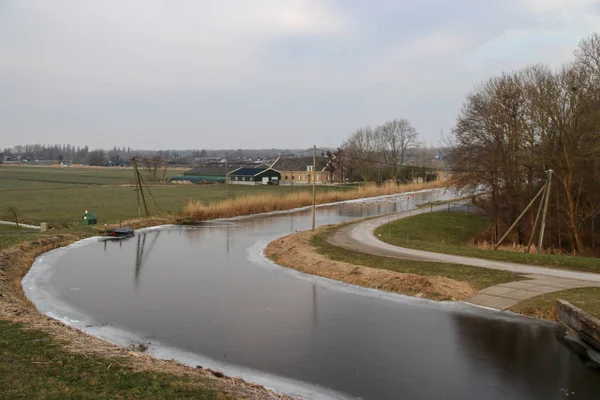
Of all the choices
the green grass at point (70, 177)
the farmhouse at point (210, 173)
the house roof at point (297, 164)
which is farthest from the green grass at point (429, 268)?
the house roof at point (297, 164)

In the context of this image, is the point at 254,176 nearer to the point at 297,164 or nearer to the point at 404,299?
the point at 297,164

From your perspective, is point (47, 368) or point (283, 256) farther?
point (283, 256)

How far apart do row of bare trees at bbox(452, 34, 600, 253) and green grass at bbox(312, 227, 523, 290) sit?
11.5 m

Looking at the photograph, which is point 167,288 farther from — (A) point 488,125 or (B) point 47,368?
(A) point 488,125

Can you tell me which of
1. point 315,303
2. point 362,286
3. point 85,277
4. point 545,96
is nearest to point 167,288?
point 85,277

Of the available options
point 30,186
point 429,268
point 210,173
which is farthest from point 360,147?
point 429,268

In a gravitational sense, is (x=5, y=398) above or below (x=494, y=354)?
above

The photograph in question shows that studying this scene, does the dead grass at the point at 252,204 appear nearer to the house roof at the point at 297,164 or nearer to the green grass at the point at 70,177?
the house roof at the point at 297,164

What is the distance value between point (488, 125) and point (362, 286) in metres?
21.7

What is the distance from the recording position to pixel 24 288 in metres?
18.9

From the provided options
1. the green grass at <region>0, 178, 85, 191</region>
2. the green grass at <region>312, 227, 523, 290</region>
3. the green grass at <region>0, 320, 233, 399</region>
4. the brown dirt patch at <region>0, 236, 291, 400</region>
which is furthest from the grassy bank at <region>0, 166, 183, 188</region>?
the green grass at <region>0, 320, 233, 399</region>

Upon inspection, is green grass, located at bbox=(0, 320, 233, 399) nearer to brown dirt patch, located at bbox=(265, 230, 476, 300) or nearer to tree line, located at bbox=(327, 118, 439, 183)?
brown dirt patch, located at bbox=(265, 230, 476, 300)

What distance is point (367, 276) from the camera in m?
20.0

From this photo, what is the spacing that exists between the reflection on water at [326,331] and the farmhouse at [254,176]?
7778cm
